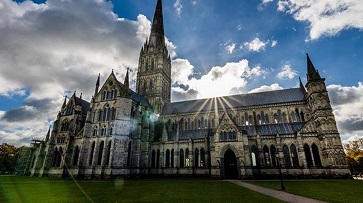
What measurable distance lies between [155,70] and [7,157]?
72313 mm

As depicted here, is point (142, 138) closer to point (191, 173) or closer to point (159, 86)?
point (191, 173)

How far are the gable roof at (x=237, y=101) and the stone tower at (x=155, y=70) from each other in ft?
16.0

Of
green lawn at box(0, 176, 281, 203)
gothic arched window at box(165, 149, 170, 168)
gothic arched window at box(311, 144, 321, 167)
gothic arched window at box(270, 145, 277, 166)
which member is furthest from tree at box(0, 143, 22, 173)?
gothic arched window at box(311, 144, 321, 167)

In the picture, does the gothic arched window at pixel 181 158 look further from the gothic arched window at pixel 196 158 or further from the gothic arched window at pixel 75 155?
the gothic arched window at pixel 75 155

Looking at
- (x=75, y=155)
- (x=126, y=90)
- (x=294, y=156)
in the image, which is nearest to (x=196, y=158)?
(x=294, y=156)

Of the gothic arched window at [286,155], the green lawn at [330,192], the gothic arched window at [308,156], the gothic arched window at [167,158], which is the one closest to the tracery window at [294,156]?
the gothic arched window at [286,155]

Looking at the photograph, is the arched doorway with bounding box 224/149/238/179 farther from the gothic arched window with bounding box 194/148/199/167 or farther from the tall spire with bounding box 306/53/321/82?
the tall spire with bounding box 306/53/321/82

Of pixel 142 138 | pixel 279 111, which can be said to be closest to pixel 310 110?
pixel 279 111

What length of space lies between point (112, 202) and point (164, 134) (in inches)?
1345

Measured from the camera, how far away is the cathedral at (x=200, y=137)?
34.9m

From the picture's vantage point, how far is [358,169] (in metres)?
68.2

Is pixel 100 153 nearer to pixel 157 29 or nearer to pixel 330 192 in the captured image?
pixel 330 192

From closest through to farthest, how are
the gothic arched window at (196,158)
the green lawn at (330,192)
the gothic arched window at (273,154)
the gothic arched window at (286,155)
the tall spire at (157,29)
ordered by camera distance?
the green lawn at (330,192), the gothic arched window at (286,155), the gothic arched window at (273,154), the gothic arched window at (196,158), the tall spire at (157,29)

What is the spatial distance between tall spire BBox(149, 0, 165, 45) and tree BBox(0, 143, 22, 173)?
73669 mm
